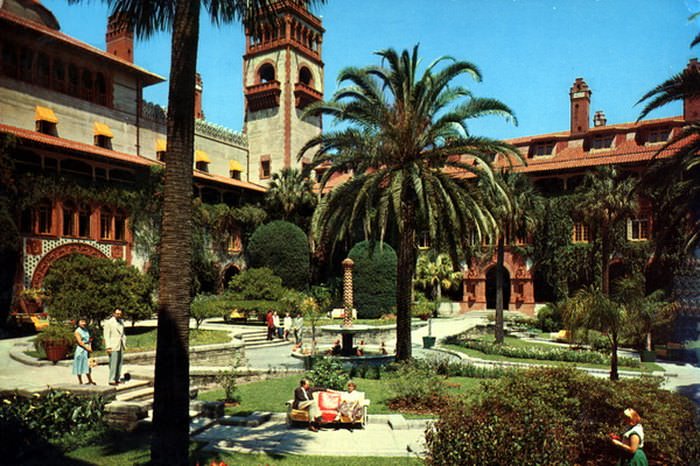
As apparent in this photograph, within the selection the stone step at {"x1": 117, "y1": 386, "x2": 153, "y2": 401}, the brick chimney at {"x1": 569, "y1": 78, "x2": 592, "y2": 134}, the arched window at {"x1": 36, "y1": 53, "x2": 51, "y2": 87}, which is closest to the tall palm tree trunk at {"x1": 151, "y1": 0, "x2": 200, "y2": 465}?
the stone step at {"x1": 117, "y1": 386, "x2": 153, "y2": 401}

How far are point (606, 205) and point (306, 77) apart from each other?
29.2 metres

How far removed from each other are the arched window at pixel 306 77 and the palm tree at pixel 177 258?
4435cm

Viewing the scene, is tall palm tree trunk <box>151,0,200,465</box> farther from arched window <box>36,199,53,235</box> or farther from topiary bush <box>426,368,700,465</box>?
arched window <box>36,199,53,235</box>

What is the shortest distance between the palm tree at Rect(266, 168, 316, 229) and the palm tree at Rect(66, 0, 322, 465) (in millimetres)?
31932

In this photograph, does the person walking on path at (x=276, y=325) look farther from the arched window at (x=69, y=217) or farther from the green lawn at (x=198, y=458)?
the green lawn at (x=198, y=458)

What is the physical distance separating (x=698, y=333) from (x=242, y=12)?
2470 cm

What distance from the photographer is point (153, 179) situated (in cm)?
3325

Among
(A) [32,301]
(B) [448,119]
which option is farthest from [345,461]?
(A) [32,301]

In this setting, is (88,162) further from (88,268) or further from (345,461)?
(345,461)

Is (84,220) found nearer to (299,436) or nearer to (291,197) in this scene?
(291,197)

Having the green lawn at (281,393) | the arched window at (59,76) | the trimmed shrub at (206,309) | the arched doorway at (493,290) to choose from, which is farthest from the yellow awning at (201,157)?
the green lawn at (281,393)

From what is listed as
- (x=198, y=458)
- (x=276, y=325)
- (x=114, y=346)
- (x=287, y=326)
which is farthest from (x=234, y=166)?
(x=198, y=458)

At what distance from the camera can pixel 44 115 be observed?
29.9 metres

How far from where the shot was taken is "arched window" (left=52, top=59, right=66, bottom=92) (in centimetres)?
3117
